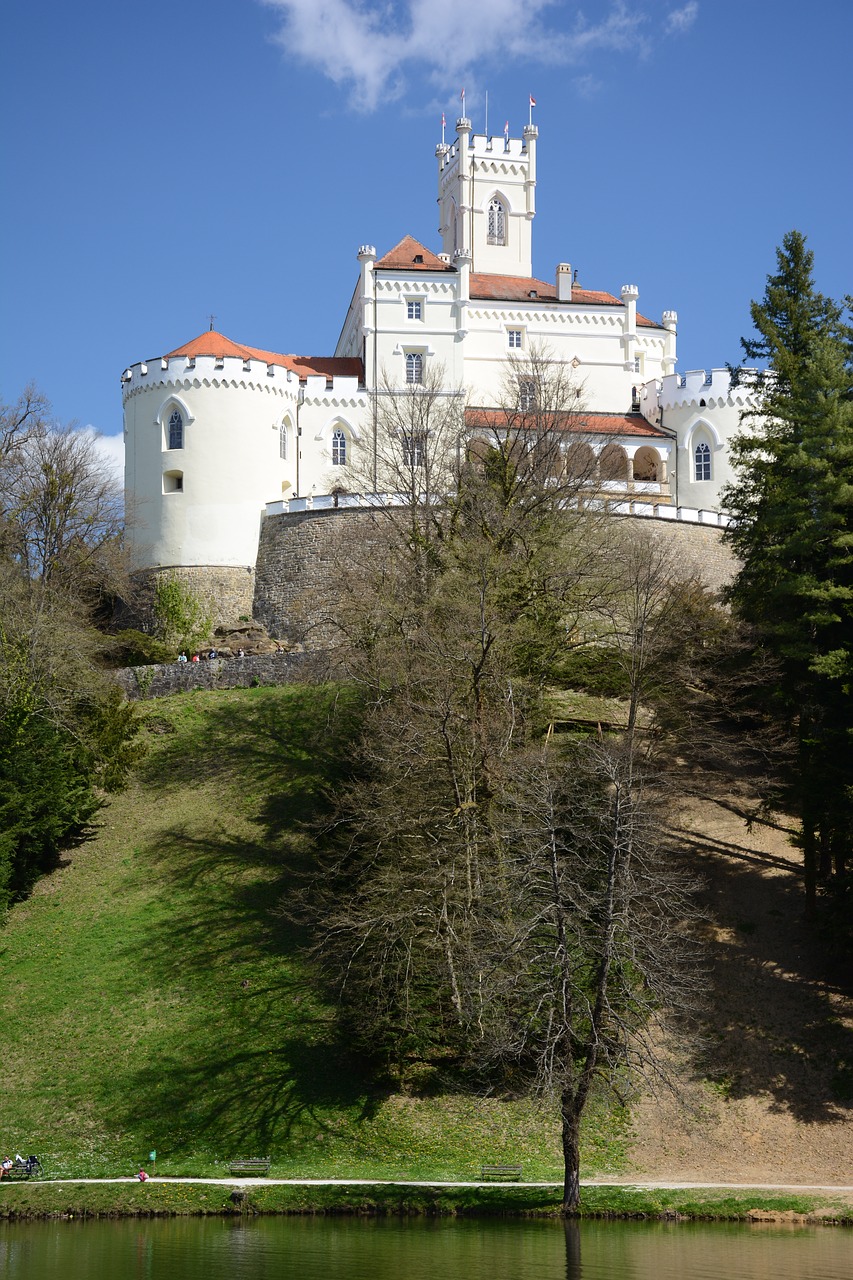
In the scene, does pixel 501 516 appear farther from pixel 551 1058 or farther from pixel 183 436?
pixel 183 436

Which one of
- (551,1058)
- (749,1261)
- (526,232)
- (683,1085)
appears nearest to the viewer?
(749,1261)

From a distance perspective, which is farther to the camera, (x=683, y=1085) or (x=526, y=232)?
(x=526, y=232)

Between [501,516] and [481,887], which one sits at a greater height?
[501,516]

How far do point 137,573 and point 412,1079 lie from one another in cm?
Answer: 2757

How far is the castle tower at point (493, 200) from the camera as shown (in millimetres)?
67688

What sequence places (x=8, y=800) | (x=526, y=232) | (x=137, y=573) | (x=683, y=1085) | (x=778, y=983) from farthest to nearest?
(x=526, y=232), (x=137, y=573), (x=8, y=800), (x=778, y=983), (x=683, y=1085)

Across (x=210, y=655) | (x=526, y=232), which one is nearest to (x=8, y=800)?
(x=210, y=655)

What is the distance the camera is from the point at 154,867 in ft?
110

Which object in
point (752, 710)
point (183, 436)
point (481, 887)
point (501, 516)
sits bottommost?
point (481, 887)

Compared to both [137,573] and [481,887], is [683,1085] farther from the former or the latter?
[137,573]

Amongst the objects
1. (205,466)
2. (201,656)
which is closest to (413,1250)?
(201,656)

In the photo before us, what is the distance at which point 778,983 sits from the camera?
28.9 meters

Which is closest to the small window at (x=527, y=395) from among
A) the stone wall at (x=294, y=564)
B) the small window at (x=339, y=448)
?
the stone wall at (x=294, y=564)

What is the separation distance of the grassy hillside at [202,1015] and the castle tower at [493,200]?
35343mm
